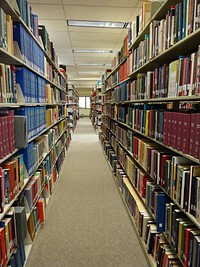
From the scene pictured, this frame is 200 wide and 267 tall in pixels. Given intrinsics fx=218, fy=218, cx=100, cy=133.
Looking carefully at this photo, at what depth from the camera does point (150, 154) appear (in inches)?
81.9

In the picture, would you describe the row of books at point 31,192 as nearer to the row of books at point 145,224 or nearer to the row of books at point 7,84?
the row of books at point 7,84

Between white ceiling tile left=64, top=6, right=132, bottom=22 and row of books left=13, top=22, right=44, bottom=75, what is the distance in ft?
4.83

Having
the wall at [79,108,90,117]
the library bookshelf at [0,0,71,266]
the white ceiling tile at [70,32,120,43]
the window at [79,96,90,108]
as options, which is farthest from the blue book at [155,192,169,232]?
the wall at [79,108,90,117]

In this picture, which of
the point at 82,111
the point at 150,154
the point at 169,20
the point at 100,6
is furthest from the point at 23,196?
the point at 82,111

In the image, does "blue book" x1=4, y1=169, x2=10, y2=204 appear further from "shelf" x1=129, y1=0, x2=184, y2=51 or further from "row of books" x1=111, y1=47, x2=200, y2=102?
"shelf" x1=129, y1=0, x2=184, y2=51

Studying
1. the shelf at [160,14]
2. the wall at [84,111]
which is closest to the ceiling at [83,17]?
the shelf at [160,14]

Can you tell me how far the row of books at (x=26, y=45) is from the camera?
1828 mm

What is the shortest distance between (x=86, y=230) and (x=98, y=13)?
134 inches

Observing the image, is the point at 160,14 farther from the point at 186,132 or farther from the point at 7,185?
the point at 7,185

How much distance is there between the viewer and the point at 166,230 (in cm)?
170

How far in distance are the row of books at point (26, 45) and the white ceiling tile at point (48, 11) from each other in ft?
4.44

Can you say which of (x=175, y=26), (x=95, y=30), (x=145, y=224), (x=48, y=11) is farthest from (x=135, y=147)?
(x=95, y=30)

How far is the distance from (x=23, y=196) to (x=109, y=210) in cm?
140

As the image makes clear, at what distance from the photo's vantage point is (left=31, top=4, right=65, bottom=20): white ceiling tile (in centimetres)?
349
